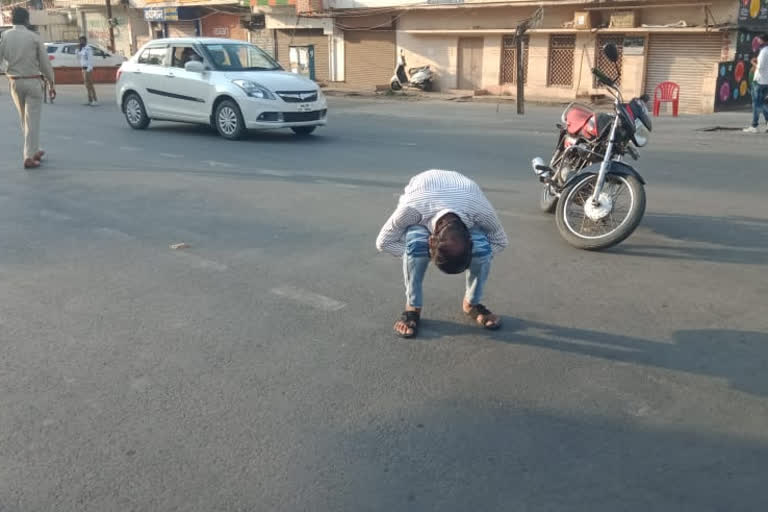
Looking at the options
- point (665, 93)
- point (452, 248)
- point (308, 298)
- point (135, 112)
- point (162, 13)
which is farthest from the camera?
point (162, 13)

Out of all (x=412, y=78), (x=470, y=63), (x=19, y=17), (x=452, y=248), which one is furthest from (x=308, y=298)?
(x=412, y=78)

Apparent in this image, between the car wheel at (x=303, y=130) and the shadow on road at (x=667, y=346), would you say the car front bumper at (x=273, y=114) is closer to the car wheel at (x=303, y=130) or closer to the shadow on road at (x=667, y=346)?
the car wheel at (x=303, y=130)

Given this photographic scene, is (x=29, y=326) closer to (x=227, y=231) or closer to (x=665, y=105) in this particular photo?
(x=227, y=231)

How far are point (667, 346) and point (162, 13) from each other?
38.8 metres

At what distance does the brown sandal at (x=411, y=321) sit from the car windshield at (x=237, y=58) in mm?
10004

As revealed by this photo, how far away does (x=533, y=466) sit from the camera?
320 cm

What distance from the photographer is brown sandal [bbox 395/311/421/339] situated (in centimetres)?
457

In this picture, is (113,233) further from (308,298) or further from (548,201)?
(548,201)

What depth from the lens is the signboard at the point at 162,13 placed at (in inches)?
1499

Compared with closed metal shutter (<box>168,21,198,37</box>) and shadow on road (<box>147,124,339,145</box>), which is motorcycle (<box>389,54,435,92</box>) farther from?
closed metal shutter (<box>168,21,198,37</box>)

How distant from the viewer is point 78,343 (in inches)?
179

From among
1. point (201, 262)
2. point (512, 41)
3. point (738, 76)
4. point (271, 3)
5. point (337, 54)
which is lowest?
point (201, 262)

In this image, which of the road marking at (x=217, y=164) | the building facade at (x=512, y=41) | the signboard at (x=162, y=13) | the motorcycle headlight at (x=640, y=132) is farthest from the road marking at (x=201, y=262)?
the signboard at (x=162, y=13)

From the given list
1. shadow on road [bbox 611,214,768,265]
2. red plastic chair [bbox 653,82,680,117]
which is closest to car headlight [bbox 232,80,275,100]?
shadow on road [bbox 611,214,768,265]
